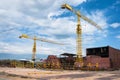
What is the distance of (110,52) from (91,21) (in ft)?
64.9

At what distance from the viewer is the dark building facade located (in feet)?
193

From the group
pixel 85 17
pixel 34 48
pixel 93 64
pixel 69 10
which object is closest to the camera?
pixel 93 64

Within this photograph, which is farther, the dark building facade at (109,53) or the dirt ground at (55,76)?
the dark building facade at (109,53)

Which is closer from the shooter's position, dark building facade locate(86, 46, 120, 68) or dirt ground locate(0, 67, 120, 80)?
dirt ground locate(0, 67, 120, 80)

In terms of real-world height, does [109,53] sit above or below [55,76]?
above

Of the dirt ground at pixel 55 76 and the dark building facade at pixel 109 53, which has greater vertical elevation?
the dark building facade at pixel 109 53

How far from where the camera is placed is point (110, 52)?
58969 mm

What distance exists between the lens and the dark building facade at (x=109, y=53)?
58700mm

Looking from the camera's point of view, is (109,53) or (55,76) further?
(109,53)

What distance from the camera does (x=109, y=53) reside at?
58469 mm

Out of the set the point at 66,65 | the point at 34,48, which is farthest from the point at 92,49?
the point at 34,48

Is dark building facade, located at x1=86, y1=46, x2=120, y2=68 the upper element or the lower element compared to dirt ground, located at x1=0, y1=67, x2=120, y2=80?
upper

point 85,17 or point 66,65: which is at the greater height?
point 85,17

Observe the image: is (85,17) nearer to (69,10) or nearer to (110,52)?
(69,10)
